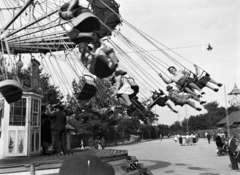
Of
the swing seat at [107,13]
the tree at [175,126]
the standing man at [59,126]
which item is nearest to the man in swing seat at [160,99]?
the swing seat at [107,13]

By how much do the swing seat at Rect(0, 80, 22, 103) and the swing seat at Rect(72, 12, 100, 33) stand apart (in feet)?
6.40

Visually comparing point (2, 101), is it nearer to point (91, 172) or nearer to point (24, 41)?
point (24, 41)

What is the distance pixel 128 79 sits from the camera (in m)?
6.88

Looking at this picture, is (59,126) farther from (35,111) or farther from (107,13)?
(107,13)

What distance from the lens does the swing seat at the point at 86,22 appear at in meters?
4.88

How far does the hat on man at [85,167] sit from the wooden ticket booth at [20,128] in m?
7.87

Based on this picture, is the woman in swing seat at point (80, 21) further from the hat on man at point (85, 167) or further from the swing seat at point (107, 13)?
the hat on man at point (85, 167)

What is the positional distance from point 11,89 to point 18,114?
4616 millimetres

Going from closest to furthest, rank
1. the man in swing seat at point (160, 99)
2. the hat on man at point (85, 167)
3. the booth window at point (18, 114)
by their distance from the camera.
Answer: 1. the hat on man at point (85, 167)
2. the man in swing seat at point (160, 99)
3. the booth window at point (18, 114)

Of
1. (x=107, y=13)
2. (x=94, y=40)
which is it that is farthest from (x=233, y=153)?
(x=94, y=40)

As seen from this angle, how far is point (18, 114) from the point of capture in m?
9.97

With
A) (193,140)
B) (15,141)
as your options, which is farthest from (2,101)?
(193,140)

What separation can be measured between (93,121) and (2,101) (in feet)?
76.7

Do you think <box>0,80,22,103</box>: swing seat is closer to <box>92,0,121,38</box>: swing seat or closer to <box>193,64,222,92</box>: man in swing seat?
<box>92,0,121,38</box>: swing seat
